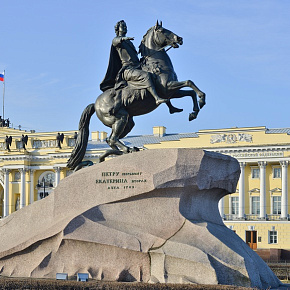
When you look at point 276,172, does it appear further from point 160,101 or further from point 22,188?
point 160,101

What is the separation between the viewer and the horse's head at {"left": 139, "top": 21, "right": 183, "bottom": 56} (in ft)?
40.0

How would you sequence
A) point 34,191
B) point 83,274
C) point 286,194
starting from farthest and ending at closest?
point 34,191 → point 286,194 → point 83,274

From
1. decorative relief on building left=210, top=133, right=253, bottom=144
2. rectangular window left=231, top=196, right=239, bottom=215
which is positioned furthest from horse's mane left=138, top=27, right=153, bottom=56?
rectangular window left=231, top=196, right=239, bottom=215

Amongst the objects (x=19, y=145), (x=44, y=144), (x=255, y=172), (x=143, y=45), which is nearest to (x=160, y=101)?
(x=143, y=45)

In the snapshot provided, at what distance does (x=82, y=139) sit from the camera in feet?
43.6

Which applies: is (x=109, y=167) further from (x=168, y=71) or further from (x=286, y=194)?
(x=286, y=194)

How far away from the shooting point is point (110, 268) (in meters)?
11.0

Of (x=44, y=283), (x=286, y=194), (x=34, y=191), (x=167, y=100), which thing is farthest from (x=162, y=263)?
(x=34, y=191)

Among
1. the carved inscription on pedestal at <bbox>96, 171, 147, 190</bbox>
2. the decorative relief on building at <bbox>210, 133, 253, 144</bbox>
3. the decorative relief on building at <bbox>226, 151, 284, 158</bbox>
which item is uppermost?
the decorative relief on building at <bbox>210, 133, 253, 144</bbox>

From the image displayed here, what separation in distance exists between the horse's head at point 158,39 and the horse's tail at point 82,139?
155 centimetres

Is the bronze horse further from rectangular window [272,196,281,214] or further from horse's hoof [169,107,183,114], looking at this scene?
rectangular window [272,196,281,214]

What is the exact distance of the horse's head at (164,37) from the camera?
12195 millimetres

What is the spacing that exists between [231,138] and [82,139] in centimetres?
4181

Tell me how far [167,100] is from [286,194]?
42799mm
